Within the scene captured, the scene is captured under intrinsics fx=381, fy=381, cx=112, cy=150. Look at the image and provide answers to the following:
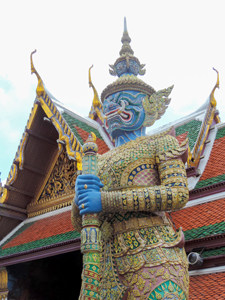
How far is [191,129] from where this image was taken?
5852mm

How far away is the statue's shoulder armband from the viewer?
9.56 ft

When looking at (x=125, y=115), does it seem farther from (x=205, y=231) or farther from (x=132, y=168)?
(x=205, y=231)

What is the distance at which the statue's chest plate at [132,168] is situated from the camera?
9.66ft

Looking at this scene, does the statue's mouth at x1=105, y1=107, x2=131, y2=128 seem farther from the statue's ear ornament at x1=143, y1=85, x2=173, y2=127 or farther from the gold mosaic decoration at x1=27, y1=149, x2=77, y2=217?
the gold mosaic decoration at x1=27, y1=149, x2=77, y2=217

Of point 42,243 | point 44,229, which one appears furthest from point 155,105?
point 44,229

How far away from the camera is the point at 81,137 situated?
5625 millimetres

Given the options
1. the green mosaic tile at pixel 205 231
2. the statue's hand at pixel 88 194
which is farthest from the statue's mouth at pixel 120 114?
the green mosaic tile at pixel 205 231

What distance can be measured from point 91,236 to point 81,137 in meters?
3.20

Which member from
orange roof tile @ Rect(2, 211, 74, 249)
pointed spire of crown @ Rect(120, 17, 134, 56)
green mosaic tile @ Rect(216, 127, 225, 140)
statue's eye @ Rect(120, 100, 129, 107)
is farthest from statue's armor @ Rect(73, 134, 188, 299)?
green mosaic tile @ Rect(216, 127, 225, 140)

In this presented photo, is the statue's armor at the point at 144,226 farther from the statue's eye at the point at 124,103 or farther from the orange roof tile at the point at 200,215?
the orange roof tile at the point at 200,215

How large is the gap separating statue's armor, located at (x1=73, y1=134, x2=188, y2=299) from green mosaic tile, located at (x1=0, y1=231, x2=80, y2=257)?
201 centimetres

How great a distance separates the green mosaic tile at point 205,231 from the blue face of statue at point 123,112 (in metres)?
1.32

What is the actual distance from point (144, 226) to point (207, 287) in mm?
1160

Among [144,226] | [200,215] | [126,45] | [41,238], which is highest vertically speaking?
[126,45]
